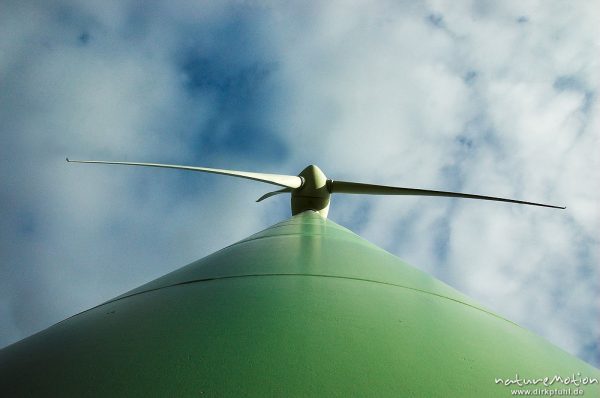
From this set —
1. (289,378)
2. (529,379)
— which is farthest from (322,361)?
(529,379)

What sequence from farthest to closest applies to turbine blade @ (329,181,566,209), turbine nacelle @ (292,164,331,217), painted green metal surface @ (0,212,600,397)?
1. turbine nacelle @ (292,164,331,217)
2. turbine blade @ (329,181,566,209)
3. painted green metal surface @ (0,212,600,397)

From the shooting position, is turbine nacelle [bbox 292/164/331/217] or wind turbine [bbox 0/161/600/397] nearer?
wind turbine [bbox 0/161/600/397]

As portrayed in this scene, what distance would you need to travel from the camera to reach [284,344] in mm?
2432

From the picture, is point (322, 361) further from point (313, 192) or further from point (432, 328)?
point (313, 192)

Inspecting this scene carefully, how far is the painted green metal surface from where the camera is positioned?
2.10 meters

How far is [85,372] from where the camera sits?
7.54 ft

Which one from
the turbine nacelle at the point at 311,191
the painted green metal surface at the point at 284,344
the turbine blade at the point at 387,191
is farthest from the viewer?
the turbine nacelle at the point at 311,191

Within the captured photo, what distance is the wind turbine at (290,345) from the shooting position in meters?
2.11

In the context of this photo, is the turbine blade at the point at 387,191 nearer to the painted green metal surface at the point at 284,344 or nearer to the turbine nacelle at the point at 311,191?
the turbine nacelle at the point at 311,191

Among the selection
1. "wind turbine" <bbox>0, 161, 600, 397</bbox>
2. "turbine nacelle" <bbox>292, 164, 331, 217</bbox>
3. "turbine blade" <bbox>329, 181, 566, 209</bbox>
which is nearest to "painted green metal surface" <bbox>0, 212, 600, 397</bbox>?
"wind turbine" <bbox>0, 161, 600, 397</bbox>

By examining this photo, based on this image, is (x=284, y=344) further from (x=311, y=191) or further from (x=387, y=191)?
(x=311, y=191)

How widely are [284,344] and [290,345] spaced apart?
0.04 metres

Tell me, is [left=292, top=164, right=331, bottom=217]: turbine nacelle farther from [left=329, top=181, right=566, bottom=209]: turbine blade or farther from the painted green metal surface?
the painted green metal surface

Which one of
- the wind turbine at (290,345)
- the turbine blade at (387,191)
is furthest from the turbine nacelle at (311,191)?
the wind turbine at (290,345)
